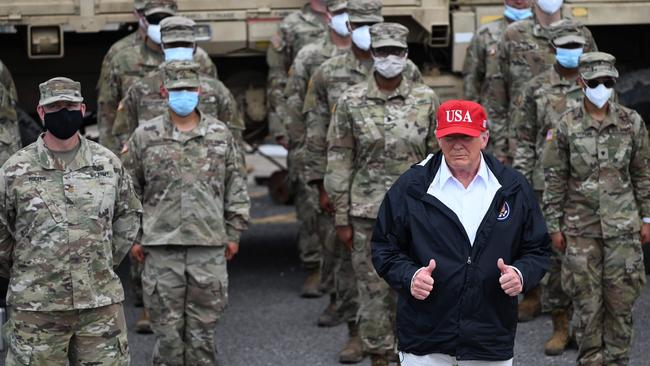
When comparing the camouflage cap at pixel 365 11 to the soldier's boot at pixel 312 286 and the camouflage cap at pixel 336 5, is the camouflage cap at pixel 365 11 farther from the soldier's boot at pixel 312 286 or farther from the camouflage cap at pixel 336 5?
the soldier's boot at pixel 312 286

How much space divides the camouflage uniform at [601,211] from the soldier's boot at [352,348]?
1398 mm

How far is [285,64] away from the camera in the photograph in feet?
36.7

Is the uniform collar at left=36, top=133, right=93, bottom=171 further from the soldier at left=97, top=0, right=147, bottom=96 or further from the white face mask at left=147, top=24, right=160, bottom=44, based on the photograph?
the soldier at left=97, top=0, right=147, bottom=96

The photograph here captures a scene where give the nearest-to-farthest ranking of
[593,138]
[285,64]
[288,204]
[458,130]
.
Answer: [458,130], [593,138], [285,64], [288,204]

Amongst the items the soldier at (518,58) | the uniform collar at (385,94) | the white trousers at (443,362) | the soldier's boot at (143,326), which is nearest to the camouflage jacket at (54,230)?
the white trousers at (443,362)

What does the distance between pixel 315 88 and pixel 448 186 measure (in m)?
3.94

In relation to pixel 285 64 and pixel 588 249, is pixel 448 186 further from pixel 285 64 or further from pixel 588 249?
pixel 285 64

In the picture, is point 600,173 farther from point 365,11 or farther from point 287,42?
point 287,42

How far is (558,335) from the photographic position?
9000 mm

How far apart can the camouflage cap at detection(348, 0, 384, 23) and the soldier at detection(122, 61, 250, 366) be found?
5.01 feet

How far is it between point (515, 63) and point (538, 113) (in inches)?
39.0

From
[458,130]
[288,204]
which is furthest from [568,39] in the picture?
[288,204]

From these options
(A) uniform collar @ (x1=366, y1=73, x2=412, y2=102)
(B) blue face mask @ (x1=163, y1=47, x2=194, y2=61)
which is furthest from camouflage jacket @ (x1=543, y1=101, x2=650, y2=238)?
(B) blue face mask @ (x1=163, y1=47, x2=194, y2=61)

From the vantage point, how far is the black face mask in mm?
6605
